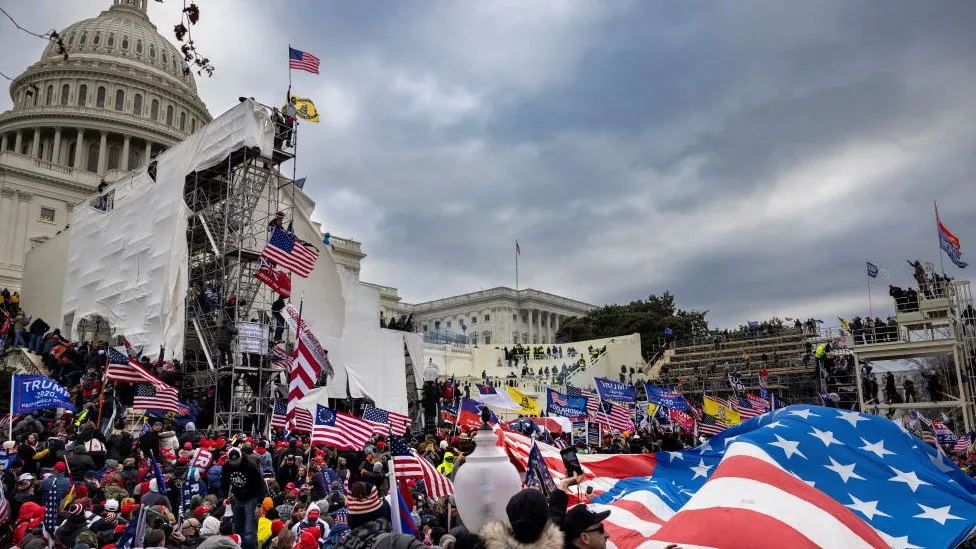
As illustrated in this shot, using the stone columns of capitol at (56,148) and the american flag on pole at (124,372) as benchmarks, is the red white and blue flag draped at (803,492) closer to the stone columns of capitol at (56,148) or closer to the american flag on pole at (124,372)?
the american flag on pole at (124,372)

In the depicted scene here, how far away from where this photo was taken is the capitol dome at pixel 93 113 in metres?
64.9

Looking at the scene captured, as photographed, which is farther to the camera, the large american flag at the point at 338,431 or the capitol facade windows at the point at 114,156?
the capitol facade windows at the point at 114,156

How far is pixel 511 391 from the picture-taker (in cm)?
2456

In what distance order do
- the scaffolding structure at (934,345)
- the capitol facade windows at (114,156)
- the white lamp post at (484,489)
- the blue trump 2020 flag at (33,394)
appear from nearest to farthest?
the white lamp post at (484,489) → the blue trump 2020 flag at (33,394) → the scaffolding structure at (934,345) → the capitol facade windows at (114,156)

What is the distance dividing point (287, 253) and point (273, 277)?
2.74 feet

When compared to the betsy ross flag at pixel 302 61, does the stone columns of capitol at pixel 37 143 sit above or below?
above

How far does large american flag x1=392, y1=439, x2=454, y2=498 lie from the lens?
24.7 ft

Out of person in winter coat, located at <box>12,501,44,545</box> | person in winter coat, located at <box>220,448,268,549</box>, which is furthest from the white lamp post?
→ person in winter coat, located at <box>12,501,44,545</box>

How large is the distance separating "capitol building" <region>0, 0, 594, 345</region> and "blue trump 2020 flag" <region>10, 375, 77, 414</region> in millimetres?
49105

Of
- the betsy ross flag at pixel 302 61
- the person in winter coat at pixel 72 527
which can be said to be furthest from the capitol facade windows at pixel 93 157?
the person in winter coat at pixel 72 527

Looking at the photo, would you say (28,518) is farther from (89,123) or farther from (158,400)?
(89,123)

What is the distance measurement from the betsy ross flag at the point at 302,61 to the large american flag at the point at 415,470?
70.7 ft

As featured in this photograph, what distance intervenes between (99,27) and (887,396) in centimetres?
8248

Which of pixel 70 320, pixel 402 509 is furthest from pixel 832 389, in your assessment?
pixel 70 320
